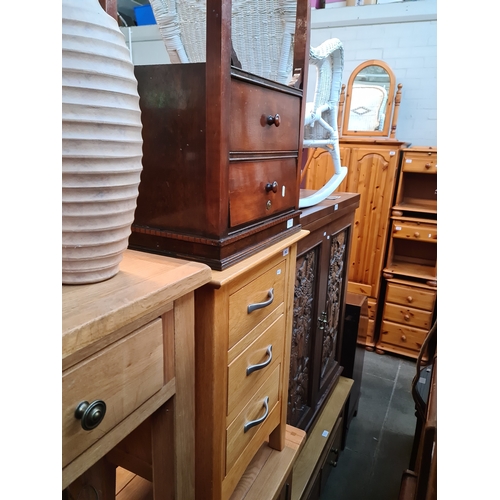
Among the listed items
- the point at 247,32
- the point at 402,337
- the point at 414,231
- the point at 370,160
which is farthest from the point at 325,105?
the point at 402,337

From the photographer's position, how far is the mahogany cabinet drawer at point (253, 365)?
0.87 m

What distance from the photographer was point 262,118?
2.80ft

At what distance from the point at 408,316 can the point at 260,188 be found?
2489 mm

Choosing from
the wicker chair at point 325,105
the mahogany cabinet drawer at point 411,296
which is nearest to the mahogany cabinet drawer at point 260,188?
the wicker chair at point 325,105

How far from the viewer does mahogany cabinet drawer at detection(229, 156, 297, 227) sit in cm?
80

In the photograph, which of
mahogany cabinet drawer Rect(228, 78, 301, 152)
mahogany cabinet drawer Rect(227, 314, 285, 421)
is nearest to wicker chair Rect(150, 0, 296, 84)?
mahogany cabinet drawer Rect(228, 78, 301, 152)

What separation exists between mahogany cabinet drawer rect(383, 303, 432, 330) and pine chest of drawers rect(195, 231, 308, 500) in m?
2.15

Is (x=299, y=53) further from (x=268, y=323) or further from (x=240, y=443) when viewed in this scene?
(x=240, y=443)

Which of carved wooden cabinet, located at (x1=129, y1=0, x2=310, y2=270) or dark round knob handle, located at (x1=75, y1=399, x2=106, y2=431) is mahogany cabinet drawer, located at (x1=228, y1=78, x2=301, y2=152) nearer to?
carved wooden cabinet, located at (x1=129, y1=0, x2=310, y2=270)

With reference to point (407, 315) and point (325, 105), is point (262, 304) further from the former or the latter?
point (407, 315)

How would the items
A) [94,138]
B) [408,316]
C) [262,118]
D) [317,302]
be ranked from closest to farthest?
[94,138] → [262,118] → [317,302] → [408,316]
